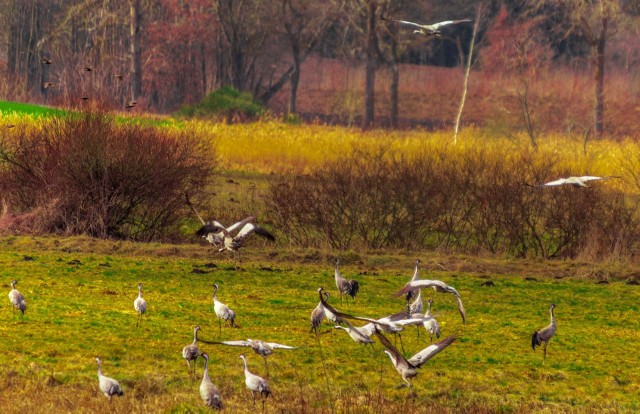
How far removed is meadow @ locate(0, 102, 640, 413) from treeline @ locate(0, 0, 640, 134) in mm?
40599

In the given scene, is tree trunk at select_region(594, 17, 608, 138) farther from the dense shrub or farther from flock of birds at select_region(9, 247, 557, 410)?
flock of birds at select_region(9, 247, 557, 410)

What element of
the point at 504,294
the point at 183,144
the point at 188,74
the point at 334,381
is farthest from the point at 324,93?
the point at 334,381

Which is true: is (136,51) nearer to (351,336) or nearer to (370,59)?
(370,59)

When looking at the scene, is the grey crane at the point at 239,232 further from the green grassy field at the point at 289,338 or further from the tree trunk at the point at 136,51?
the tree trunk at the point at 136,51

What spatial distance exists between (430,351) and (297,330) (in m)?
5.25

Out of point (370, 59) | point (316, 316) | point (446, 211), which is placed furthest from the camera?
point (370, 59)

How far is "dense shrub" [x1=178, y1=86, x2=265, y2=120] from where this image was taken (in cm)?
5667

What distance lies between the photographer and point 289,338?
14.6 m

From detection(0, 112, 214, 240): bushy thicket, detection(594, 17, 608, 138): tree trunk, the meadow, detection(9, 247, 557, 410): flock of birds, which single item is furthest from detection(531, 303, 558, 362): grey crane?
detection(594, 17, 608, 138): tree trunk

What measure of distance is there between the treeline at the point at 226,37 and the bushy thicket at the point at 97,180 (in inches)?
1458

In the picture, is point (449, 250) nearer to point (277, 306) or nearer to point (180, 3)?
point (277, 306)

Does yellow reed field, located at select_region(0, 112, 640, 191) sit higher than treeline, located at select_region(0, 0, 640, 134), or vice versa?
treeline, located at select_region(0, 0, 640, 134)

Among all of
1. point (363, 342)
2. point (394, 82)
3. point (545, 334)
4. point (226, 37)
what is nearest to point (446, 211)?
point (545, 334)

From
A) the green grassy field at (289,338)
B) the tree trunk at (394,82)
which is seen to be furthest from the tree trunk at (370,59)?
the green grassy field at (289,338)
